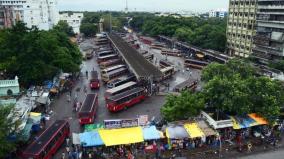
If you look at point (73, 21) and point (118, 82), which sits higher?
point (73, 21)

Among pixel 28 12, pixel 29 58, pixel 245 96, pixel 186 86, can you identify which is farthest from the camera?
pixel 28 12

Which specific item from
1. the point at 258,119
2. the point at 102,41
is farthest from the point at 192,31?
the point at 258,119

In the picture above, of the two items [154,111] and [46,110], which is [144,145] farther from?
[46,110]

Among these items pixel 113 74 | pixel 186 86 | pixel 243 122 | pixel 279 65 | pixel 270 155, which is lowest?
pixel 270 155

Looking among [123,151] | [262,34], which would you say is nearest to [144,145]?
[123,151]

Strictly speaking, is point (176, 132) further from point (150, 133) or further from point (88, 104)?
point (88, 104)

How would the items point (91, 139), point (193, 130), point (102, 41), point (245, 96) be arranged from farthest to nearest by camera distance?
point (102, 41) → point (245, 96) → point (193, 130) → point (91, 139)
